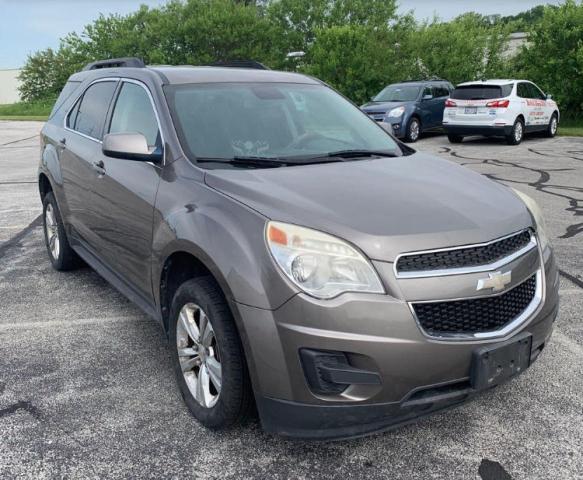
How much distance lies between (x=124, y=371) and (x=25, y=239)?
12.5ft

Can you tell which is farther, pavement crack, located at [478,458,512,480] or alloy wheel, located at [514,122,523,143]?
alloy wheel, located at [514,122,523,143]

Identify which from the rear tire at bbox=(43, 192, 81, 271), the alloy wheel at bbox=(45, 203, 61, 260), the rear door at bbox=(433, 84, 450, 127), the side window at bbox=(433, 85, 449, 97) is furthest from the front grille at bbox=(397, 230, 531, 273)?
the side window at bbox=(433, 85, 449, 97)

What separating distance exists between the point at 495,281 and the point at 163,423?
1706mm

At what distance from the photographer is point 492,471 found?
2.66 metres

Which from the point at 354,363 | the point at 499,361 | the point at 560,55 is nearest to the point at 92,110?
the point at 354,363

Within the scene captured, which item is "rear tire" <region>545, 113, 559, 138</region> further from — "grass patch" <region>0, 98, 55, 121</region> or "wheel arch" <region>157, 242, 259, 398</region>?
"grass patch" <region>0, 98, 55, 121</region>

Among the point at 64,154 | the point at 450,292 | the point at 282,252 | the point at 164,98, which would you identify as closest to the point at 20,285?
the point at 64,154

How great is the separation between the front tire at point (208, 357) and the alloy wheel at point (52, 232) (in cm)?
273

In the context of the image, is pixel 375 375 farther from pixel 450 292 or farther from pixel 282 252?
pixel 282 252

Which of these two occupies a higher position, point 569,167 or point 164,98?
point 164,98

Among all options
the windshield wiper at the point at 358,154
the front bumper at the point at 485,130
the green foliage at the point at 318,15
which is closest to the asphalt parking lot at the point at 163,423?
the windshield wiper at the point at 358,154

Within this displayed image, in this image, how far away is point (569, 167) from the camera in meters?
12.1

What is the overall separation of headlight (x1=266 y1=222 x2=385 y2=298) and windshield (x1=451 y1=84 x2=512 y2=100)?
48.1ft

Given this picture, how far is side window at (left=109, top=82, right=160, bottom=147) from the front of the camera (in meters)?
3.65
